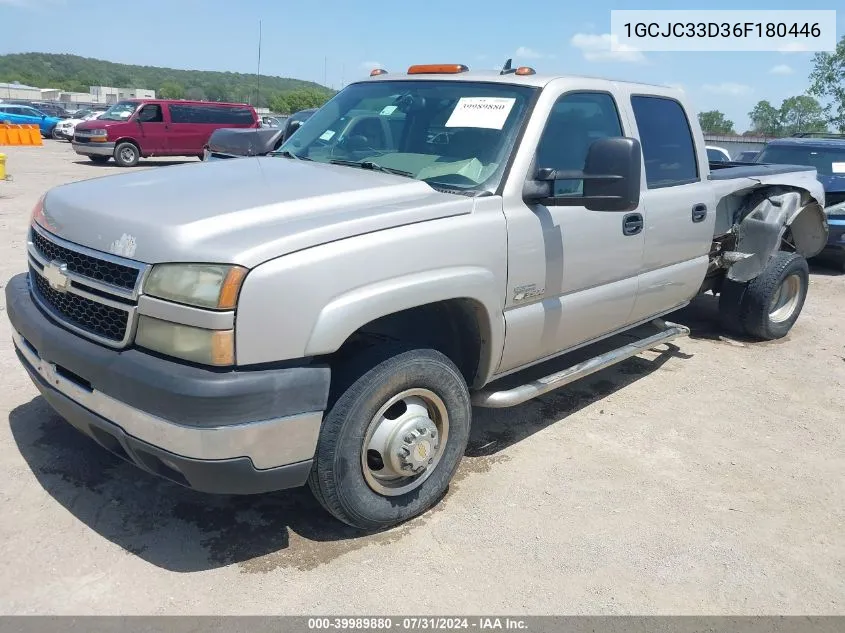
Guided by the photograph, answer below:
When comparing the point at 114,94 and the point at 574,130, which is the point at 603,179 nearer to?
the point at 574,130

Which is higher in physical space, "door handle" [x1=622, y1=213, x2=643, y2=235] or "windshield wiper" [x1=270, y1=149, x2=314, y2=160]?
"windshield wiper" [x1=270, y1=149, x2=314, y2=160]

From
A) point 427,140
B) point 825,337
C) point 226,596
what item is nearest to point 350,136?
point 427,140

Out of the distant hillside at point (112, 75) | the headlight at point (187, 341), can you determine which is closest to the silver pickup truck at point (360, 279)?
the headlight at point (187, 341)

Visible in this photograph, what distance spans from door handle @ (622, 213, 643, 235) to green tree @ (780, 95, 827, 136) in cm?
5168

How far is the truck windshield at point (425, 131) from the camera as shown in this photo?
3.55 meters

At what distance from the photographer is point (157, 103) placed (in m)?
21.3

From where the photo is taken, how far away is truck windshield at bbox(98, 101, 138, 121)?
835 inches

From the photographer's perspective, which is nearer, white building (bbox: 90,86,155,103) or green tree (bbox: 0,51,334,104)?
A: white building (bbox: 90,86,155,103)

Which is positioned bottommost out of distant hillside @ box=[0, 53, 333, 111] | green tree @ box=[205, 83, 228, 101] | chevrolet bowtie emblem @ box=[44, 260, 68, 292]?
chevrolet bowtie emblem @ box=[44, 260, 68, 292]

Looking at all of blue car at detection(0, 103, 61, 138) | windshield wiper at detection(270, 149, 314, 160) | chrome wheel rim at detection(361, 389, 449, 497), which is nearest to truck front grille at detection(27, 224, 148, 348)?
chrome wheel rim at detection(361, 389, 449, 497)

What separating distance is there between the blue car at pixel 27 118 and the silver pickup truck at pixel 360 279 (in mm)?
32792

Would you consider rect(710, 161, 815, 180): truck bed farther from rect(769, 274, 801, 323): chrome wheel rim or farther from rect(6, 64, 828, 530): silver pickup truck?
rect(6, 64, 828, 530): silver pickup truck

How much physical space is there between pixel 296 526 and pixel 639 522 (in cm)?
160

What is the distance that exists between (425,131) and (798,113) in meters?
64.5
